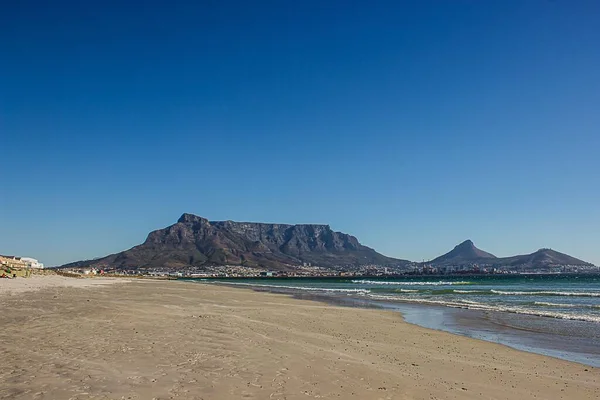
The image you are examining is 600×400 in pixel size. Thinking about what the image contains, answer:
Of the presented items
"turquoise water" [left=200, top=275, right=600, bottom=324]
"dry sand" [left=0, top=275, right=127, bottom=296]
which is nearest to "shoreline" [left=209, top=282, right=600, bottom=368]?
"turquoise water" [left=200, top=275, right=600, bottom=324]

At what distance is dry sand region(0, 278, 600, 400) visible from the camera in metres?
8.06

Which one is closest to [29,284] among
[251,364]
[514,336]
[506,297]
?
[251,364]

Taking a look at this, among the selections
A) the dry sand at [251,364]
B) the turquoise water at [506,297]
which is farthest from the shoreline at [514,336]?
the turquoise water at [506,297]

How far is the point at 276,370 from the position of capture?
9.80 meters

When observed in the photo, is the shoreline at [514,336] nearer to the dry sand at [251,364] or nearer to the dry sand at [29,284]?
the dry sand at [251,364]

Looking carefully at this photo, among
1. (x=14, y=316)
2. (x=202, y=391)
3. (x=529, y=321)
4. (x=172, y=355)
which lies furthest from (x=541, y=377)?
(x=14, y=316)

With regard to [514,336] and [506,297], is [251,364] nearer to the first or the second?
[514,336]

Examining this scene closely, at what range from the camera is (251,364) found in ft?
33.6

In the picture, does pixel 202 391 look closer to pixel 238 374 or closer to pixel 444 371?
pixel 238 374

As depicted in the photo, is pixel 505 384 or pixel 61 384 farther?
pixel 505 384

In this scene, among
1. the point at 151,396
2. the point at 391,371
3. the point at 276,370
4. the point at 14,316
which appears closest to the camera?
the point at 151,396

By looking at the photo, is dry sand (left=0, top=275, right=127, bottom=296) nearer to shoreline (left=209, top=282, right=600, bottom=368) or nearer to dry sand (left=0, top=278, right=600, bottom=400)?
dry sand (left=0, top=278, right=600, bottom=400)

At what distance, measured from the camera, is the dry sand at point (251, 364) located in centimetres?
806

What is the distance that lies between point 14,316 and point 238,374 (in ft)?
39.9
